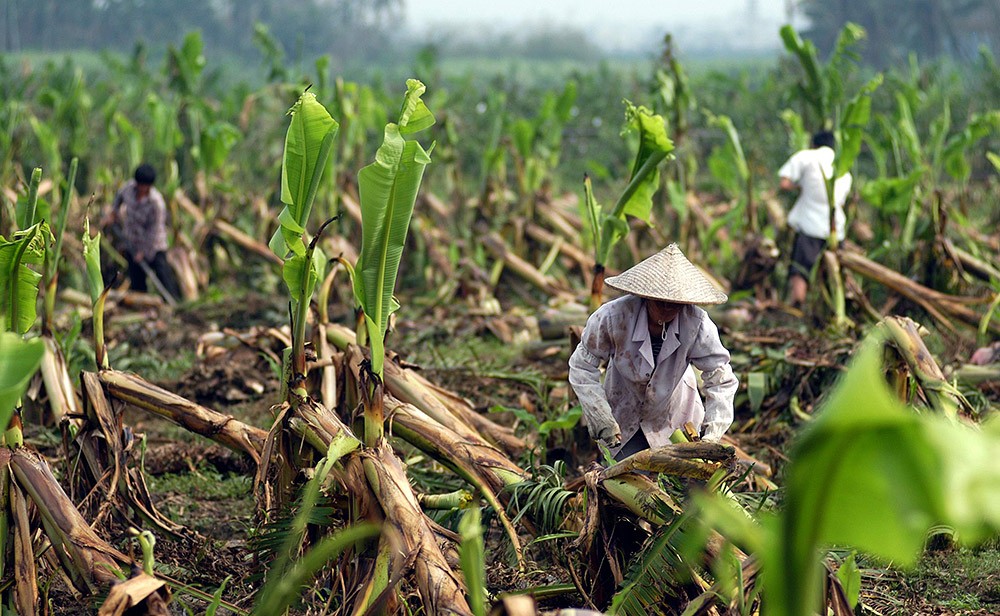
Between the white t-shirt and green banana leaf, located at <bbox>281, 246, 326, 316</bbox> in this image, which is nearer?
green banana leaf, located at <bbox>281, 246, 326, 316</bbox>

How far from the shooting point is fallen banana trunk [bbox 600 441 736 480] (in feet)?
9.09

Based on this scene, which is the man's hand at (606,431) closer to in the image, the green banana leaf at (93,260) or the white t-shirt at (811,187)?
the green banana leaf at (93,260)

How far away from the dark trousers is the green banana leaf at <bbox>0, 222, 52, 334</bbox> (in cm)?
529

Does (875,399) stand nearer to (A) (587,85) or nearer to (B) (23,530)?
(B) (23,530)

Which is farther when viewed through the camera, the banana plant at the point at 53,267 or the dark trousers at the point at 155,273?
the dark trousers at the point at 155,273

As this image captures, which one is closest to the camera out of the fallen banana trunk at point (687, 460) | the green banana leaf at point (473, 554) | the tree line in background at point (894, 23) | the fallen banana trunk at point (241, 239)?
the green banana leaf at point (473, 554)

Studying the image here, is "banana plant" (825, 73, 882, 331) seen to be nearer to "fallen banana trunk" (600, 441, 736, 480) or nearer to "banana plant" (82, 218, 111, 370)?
"fallen banana trunk" (600, 441, 736, 480)

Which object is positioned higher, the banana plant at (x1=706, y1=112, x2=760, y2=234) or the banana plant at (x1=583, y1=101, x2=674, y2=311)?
the banana plant at (x1=583, y1=101, x2=674, y2=311)

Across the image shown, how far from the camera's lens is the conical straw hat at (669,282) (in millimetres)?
3395

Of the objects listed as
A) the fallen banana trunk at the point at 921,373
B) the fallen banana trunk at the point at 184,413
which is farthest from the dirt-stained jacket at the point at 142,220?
the fallen banana trunk at the point at 921,373

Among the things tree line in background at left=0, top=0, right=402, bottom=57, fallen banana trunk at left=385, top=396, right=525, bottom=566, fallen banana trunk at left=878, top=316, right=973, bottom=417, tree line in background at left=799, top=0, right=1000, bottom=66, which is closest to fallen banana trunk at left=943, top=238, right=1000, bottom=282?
fallen banana trunk at left=878, top=316, right=973, bottom=417

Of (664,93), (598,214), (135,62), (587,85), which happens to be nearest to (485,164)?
(664,93)

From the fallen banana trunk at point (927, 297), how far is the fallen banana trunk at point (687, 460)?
3473 millimetres

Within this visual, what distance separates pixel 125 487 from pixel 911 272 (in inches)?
203
